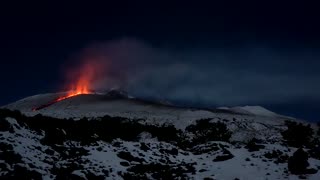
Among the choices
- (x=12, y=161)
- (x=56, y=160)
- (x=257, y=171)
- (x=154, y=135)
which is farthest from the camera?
(x=154, y=135)

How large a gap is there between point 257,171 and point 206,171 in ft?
10.7

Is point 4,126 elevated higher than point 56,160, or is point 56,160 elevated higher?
point 4,126

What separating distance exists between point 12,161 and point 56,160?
3.57 metres

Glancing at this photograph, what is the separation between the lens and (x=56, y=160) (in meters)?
25.8

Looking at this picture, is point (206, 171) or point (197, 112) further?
point (197, 112)

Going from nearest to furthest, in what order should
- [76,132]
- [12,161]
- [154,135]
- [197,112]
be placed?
[12,161] < [76,132] < [154,135] < [197,112]

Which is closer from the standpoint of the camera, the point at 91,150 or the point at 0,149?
the point at 0,149

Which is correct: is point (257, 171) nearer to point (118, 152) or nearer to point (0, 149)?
point (118, 152)

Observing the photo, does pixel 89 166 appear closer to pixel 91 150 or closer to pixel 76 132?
pixel 91 150

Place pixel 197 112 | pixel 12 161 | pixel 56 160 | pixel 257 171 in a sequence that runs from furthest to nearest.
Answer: pixel 197 112 < pixel 257 171 < pixel 56 160 < pixel 12 161

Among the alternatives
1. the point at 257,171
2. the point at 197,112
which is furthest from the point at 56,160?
the point at 197,112

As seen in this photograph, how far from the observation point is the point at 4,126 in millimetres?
27109

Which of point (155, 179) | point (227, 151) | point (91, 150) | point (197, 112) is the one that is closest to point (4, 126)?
point (91, 150)

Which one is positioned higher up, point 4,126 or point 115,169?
point 4,126
